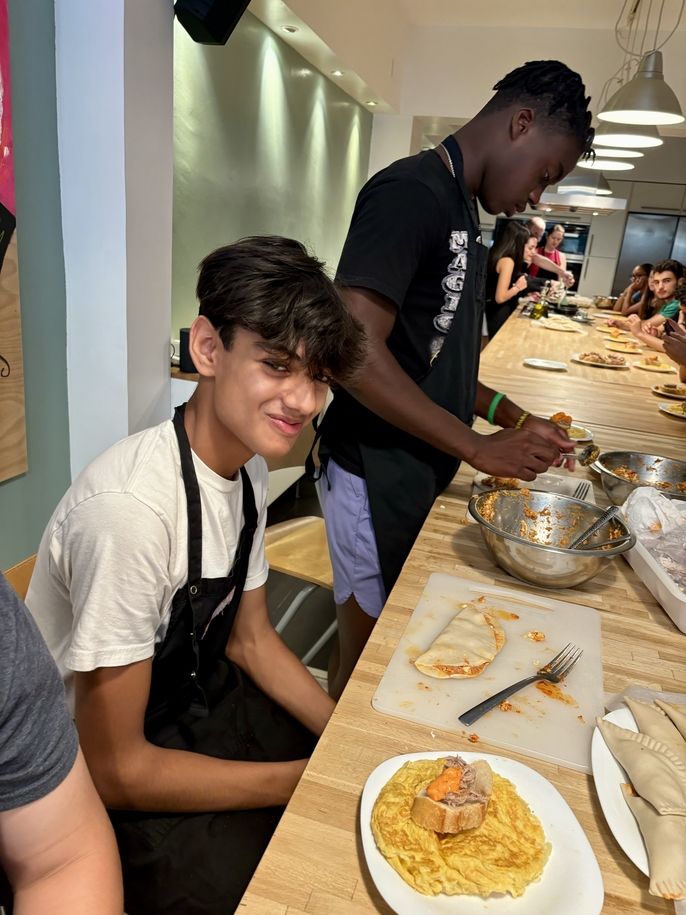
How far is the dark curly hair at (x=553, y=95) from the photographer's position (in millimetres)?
1452

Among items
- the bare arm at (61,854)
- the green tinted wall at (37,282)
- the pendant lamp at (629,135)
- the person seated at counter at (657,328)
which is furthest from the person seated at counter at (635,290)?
the bare arm at (61,854)

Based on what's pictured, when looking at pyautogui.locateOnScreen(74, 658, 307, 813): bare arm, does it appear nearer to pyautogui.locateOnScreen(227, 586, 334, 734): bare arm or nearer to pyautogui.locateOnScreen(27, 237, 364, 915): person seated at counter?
pyautogui.locateOnScreen(27, 237, 364, 915): person seated at counter

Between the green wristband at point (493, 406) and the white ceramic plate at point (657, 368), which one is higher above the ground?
the green wristband at point (493, 406)

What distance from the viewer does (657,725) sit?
2.80 ft

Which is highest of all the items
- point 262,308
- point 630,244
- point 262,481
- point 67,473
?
point 630,244

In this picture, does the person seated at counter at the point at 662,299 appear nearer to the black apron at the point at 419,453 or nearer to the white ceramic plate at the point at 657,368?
the white ceramic plate at the point at 657,368

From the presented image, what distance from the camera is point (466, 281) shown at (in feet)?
5.08

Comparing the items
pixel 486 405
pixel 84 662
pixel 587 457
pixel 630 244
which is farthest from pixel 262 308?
pixel 630 244

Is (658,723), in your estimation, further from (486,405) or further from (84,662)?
(486,405)

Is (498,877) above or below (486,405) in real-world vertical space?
below

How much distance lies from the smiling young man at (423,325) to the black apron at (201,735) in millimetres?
432

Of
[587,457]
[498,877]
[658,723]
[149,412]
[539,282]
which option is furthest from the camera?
[539,282]

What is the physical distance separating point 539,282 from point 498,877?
7927 mm

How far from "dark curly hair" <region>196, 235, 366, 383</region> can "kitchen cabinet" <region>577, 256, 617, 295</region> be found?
9.53 meters
